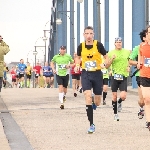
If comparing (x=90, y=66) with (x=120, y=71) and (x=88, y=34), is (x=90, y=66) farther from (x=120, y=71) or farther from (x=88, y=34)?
(x=120, y=71)

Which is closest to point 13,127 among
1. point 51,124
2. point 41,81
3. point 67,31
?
point 51,124

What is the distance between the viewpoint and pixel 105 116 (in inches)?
607

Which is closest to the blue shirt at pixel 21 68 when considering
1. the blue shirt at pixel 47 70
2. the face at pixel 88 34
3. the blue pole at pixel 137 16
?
the blue shirt at pixel 47 70

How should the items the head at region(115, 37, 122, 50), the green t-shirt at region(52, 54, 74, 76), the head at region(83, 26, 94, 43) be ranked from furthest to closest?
the green t-shirt at region(52, 54, 74, 76) < the head at region(115, 37, 122, 50) < the head at region(83, 26, 94, 43)

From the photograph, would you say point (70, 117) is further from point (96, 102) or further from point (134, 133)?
point (134, 133)

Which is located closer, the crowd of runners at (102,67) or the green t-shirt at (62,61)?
the crowd of runners at (102,67)

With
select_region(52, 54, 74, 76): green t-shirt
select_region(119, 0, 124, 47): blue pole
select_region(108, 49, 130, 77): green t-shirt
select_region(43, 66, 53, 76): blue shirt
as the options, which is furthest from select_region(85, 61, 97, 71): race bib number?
select_region(43, 66, 53, 76): blue shirt

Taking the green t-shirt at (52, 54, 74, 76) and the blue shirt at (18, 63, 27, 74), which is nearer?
the green t-shirt at (52, 54, 74, 76)

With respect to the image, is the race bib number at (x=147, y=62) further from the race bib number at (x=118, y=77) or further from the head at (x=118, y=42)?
the race bib number at (x=118, y=77)

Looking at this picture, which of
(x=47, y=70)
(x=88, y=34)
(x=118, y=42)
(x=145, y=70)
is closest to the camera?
(x=145, y=70)

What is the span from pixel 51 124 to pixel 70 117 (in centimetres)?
184

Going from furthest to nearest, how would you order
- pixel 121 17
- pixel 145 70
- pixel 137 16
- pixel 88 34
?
pixel 121 17 < pixel 137 16 < pixel 88 34 < pixel 145 70

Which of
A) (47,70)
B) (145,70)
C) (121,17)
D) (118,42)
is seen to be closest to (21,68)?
(47,70)

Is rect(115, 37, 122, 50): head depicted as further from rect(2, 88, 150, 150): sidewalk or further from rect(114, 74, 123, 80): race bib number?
rect(2, 88, 150, 150): sidewalk
